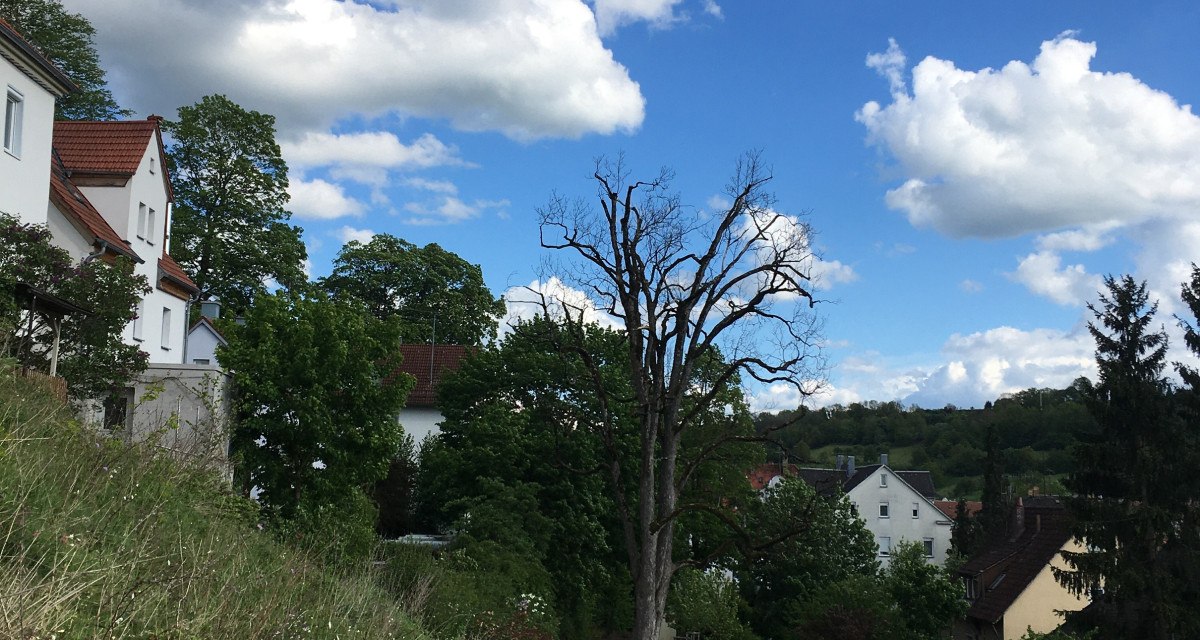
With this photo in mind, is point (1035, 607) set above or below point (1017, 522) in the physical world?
below

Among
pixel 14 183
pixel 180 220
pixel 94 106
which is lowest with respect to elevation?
pixel 14 183

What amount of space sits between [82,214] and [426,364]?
25428 millimetres

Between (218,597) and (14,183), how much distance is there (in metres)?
15.9

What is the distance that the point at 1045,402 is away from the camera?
364 ft

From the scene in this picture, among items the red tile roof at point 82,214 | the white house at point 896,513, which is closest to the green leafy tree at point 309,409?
the red tile roof at point 82,214

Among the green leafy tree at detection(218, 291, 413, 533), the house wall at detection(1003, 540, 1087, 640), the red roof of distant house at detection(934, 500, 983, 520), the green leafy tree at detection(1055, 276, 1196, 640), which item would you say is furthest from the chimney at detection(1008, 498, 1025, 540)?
the green leafy tree at detection(218, 291, 413, 533)

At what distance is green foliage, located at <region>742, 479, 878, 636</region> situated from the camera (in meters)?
51.3

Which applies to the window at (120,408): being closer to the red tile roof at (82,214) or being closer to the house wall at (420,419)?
the red tile roof at (82,214)

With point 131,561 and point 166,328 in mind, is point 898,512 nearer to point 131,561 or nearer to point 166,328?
point 166,328

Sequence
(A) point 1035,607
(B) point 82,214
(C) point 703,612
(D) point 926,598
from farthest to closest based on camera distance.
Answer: (A) point 1035,607 < (D) point 926,598 < (C) point 703,612 < (B) point 82,214

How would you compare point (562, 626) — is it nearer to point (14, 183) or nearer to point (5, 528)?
point (14, 183)

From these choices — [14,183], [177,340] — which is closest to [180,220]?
[177,340]

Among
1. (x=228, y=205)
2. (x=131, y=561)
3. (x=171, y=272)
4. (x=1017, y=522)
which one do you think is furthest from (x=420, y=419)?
(x=1017, y=522)

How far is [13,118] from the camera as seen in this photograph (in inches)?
757
